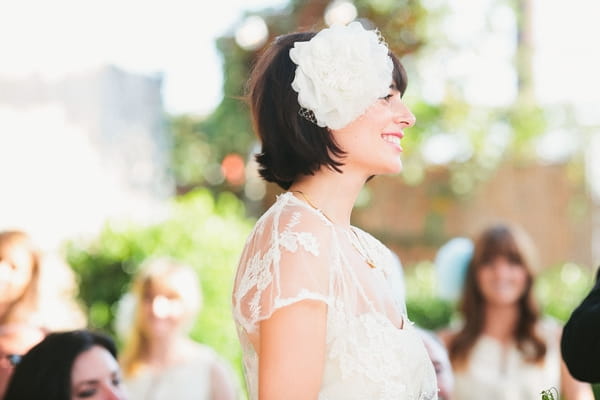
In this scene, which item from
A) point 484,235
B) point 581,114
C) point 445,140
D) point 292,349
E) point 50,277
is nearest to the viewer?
point 292,349

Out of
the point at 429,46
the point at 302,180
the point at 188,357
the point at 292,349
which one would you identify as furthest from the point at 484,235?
the point at 429,46

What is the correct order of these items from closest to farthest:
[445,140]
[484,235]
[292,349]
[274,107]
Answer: [292,349], [274,107], [484,235], [445,140]

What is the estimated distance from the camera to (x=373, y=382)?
6.32ft

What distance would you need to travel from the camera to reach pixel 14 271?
3.81 meters

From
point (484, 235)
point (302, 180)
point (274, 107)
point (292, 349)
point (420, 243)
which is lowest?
point (420, 243)

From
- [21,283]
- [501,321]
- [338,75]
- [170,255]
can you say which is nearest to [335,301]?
[338,75]

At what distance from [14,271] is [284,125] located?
2089 mm

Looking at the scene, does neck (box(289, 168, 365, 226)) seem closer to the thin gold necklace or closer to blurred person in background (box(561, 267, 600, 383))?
the thin gold necklace

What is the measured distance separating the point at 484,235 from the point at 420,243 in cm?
685

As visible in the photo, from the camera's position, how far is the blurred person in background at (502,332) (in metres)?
4.30

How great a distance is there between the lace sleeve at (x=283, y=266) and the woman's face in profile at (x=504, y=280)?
2.56 meters

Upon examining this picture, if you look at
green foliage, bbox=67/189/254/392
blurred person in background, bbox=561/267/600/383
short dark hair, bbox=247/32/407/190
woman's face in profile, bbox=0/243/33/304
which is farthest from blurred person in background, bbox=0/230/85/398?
blurred person in background, bbox=561/267/600/383

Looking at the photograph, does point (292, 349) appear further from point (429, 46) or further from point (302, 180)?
point (429, 46)

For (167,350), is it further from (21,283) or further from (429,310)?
(429,310)
